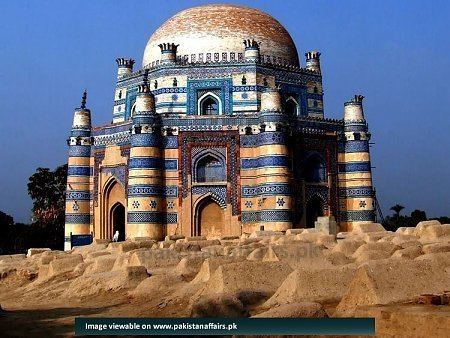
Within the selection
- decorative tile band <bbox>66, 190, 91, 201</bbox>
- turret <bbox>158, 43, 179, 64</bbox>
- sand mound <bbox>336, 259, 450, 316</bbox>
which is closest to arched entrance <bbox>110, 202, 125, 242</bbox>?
decorative tile band <bbox>66, 190, 91, 201</bbox>

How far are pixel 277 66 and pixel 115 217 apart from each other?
438 inches

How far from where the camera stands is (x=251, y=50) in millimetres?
35625

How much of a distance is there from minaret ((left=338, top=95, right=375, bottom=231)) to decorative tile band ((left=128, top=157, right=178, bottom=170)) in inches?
332

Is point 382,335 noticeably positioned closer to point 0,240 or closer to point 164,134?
point 164,134

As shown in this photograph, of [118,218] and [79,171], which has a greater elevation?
[79,171]

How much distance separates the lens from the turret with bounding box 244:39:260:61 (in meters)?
35.5

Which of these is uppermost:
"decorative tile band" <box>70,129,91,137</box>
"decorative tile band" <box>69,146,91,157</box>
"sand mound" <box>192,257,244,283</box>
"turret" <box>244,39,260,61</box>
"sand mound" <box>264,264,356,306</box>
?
"turret" <box>244,39,260,61</box>

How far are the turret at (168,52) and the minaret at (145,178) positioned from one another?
348 centimetres

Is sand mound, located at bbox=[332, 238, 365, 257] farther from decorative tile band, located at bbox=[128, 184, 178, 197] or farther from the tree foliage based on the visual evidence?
the tree foliage

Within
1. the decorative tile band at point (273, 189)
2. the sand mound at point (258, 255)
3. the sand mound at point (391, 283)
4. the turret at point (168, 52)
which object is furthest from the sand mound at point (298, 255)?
the turret at point (168, 52)

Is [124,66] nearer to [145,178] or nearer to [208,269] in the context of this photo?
[145,178]

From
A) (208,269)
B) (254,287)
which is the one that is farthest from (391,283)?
(208,269)

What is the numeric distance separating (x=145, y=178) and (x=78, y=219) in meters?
5.78

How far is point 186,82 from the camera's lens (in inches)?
1387
